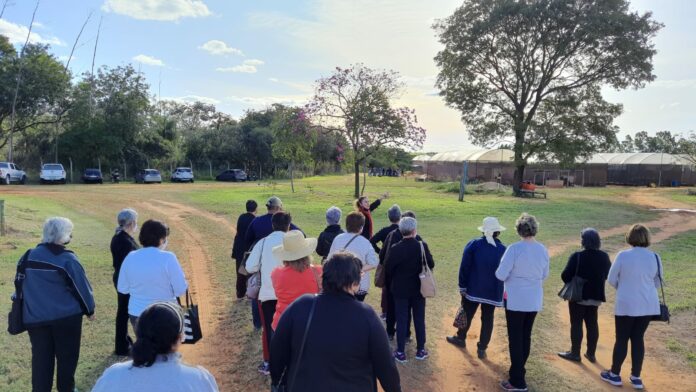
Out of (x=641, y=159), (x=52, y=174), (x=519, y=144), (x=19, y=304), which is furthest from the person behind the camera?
(x=641, y=159)

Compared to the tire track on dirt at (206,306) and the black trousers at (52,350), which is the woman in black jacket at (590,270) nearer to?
the tire track on dirt at (206,306)

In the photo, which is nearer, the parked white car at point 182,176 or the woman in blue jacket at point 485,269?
the woman in blue jacket at point 485,269

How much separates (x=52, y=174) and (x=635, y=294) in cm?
3795

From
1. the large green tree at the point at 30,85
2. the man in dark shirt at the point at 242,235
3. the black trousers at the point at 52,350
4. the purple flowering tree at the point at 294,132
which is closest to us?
the black trousers at the point at 52,350

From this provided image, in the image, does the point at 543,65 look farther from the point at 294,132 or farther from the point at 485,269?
the point at 485,269

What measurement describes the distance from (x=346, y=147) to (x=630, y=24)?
64.8 feet

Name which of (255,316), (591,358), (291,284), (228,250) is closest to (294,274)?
(291,284)

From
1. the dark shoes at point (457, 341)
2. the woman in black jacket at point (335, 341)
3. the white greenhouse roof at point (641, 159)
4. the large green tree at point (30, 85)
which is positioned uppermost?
the large green tree at point (30, 85)

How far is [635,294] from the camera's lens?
197 inches

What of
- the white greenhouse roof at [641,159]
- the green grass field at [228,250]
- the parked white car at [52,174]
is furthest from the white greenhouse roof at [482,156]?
the parked white car at [52,174]

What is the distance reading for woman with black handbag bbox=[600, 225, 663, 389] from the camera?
501 cm

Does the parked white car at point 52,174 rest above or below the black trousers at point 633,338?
above

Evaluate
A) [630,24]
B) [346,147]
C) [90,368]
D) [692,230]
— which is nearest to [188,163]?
[346,147]

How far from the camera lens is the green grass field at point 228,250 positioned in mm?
5281
